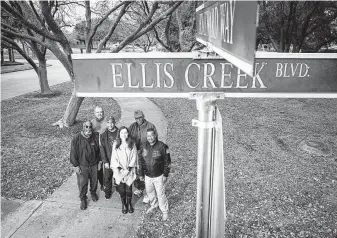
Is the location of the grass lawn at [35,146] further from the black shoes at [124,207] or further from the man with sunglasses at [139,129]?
the man with sunglasses at [139,129]

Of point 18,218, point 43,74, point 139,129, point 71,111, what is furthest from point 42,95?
point 139,129

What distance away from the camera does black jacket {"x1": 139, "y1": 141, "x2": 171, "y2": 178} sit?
4121mm

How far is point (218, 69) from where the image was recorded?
5.80 feet

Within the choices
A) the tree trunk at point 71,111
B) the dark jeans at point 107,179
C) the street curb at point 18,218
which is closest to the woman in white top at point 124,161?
the dark jeans at point 107,179

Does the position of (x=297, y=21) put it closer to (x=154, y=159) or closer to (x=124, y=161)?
(x=154, y=159)

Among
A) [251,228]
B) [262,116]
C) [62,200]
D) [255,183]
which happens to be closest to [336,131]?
[262,116]

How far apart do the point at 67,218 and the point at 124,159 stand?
1452mm

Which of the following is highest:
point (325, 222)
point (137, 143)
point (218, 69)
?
point (218, 69)

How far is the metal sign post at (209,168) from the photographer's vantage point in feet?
5.67

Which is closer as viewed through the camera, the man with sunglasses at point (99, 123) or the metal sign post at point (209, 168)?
the metal sign post at point (209, 168)

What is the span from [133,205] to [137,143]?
1.18 m

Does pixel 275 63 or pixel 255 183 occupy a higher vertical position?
pixel 275 63

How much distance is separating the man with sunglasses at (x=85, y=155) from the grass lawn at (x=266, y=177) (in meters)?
1.23

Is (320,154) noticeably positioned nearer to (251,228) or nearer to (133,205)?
(251,228)
